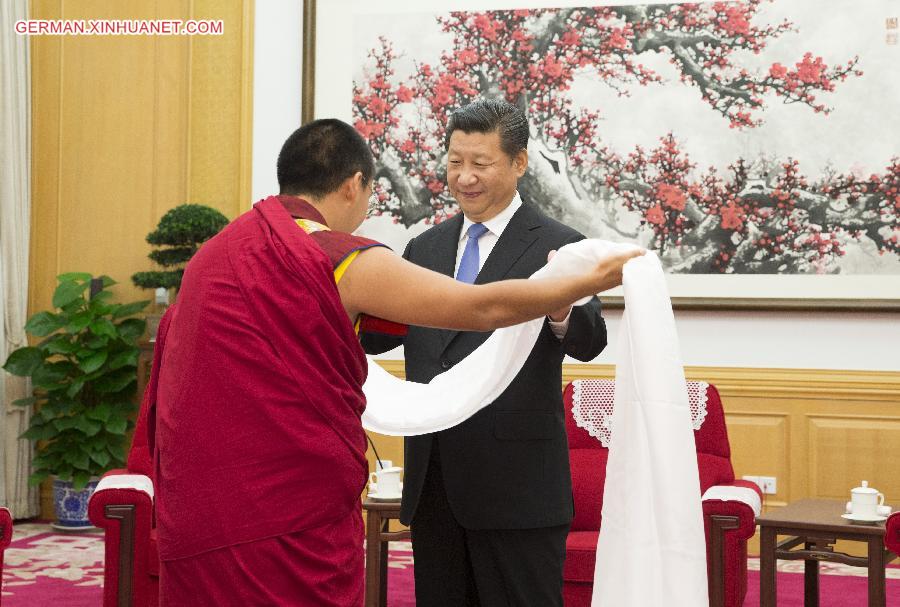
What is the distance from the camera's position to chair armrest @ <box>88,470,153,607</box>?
→ 3689mm

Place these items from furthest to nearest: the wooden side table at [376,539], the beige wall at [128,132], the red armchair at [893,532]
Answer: the beige wall at [128,132] → the wooden side table at [376,539] → the red armchair at [893,532]

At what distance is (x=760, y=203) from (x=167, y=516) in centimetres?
424

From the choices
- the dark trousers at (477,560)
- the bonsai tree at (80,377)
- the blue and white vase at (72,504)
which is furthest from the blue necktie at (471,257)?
the blue and white vase at (72,504)

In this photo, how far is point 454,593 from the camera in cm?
235

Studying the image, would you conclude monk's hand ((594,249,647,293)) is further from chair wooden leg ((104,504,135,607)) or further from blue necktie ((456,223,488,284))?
chair wooden leg ((104,504,135,607))

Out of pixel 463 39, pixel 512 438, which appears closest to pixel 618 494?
pixel 512 438

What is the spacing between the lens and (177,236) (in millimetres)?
5684

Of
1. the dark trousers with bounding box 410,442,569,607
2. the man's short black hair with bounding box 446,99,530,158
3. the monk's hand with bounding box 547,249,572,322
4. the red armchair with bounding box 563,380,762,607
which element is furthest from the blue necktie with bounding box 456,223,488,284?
the red armchair with bounding box 563,380,762,607

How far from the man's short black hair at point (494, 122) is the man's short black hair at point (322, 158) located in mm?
596

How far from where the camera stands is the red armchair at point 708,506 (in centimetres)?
370

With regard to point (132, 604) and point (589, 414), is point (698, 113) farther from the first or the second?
point (132, 604)

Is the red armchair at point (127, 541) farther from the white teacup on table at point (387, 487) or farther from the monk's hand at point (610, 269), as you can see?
the monk's hand at point (610, 269)

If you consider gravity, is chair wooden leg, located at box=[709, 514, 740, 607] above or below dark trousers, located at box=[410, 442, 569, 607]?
below

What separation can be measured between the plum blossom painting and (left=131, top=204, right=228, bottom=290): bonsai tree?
0.85 meters
